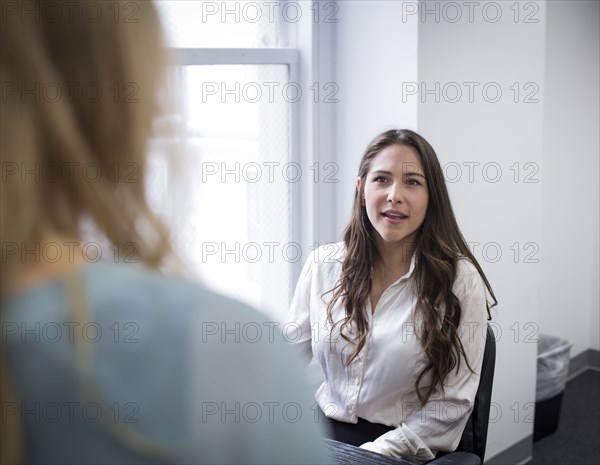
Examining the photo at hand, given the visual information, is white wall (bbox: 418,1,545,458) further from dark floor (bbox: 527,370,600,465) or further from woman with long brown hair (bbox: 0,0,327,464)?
woman with long brown hair (bbox: 0,0,327,464)

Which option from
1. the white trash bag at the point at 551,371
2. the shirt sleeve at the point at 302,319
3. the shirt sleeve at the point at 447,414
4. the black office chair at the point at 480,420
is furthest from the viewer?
the white trash bag at the point at 551,371

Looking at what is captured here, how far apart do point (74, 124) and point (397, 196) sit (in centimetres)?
164

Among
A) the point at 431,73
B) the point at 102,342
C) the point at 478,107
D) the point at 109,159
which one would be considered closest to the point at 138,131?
the point at 109,159

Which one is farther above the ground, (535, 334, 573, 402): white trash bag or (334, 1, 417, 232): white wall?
(334, 1, 417, 232): white wall

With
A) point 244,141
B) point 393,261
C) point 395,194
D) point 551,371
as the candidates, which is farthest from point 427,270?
point 551,371

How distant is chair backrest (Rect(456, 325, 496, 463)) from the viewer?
185 cm

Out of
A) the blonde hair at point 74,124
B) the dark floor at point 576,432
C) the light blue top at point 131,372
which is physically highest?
the blonde hair at point 74,124

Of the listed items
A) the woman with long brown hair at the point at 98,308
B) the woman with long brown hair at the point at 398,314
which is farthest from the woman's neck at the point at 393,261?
the woman with long brown hair at the point at 98,308

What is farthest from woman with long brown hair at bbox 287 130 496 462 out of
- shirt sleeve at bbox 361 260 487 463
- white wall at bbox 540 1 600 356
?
white wall at bbox 540 1 600 356

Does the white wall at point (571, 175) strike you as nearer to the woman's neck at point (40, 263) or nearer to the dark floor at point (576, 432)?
the dark floor at point (576, 432)

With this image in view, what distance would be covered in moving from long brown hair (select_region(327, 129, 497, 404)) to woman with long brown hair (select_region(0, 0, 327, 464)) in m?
Answer: 1.50

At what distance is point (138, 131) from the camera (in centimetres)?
52

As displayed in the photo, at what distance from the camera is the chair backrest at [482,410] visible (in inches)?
72.8

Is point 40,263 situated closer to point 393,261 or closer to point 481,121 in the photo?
point 393,261
